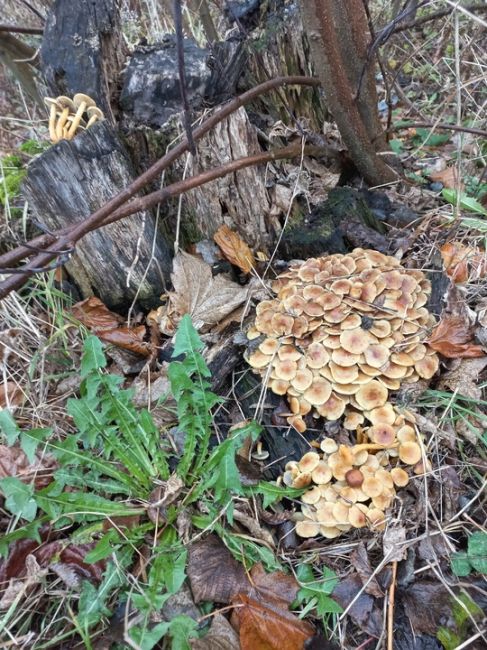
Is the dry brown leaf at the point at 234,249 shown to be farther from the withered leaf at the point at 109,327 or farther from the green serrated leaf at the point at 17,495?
the green serrated leaf at the point at 17,495

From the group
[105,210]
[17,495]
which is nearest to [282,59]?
[105,210]

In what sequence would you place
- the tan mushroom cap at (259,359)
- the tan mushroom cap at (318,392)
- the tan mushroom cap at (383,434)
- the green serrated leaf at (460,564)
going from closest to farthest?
the green serrated leaf at (460,564)
the tan mushroom cap at (383,434)
the tan mushroom cap at (318,392)
the tan mushroom cap at (259,359)

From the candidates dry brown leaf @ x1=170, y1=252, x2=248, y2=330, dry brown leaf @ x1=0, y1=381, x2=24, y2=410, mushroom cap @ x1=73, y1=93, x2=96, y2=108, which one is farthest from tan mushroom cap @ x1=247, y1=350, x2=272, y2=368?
mushroom cap @ x1=73, y1=93, x2=96, y2=108

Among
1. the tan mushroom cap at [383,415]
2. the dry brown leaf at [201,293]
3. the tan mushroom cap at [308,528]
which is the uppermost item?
the dry brown leaf at [201,293]

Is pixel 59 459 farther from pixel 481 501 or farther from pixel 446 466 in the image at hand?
pixel 481 501

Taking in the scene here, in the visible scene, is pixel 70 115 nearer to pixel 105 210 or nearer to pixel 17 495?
pixel 105 210

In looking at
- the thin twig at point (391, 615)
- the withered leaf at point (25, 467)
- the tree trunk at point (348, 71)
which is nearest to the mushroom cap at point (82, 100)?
the tree trunk at point (348, 71)
